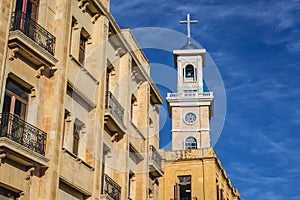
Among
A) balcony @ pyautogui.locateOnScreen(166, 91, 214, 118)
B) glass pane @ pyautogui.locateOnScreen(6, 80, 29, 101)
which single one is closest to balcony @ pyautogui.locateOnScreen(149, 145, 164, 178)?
glass pane @ pyautogui.locateOnScreen(6, 80, 29, 101)

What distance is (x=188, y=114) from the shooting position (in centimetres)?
8131

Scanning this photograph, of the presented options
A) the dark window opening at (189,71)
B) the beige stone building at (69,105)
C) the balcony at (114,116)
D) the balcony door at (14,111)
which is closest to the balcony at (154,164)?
the beige stone building at (69,105)

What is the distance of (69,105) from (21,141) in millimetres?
4424

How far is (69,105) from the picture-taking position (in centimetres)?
2389

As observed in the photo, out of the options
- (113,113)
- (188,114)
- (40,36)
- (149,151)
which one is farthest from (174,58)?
(40,36)

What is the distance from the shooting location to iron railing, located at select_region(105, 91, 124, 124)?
27578 millimetres

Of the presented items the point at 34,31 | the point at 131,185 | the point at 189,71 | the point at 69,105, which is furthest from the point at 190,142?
the point at 34,31

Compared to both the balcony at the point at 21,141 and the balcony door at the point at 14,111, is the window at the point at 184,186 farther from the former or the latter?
the balcony door at the point at 14,111

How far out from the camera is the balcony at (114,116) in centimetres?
2691

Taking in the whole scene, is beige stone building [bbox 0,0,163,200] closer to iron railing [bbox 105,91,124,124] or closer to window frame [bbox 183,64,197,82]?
iron railing [bbox 105,91,124,124]

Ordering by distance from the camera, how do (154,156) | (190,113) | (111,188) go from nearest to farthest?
(111,188), (154,156), (190,113)

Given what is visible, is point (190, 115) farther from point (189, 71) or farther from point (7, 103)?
point (7, 103)

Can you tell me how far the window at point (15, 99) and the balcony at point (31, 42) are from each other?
3.41ft

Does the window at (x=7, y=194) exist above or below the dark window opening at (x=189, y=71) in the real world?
below
